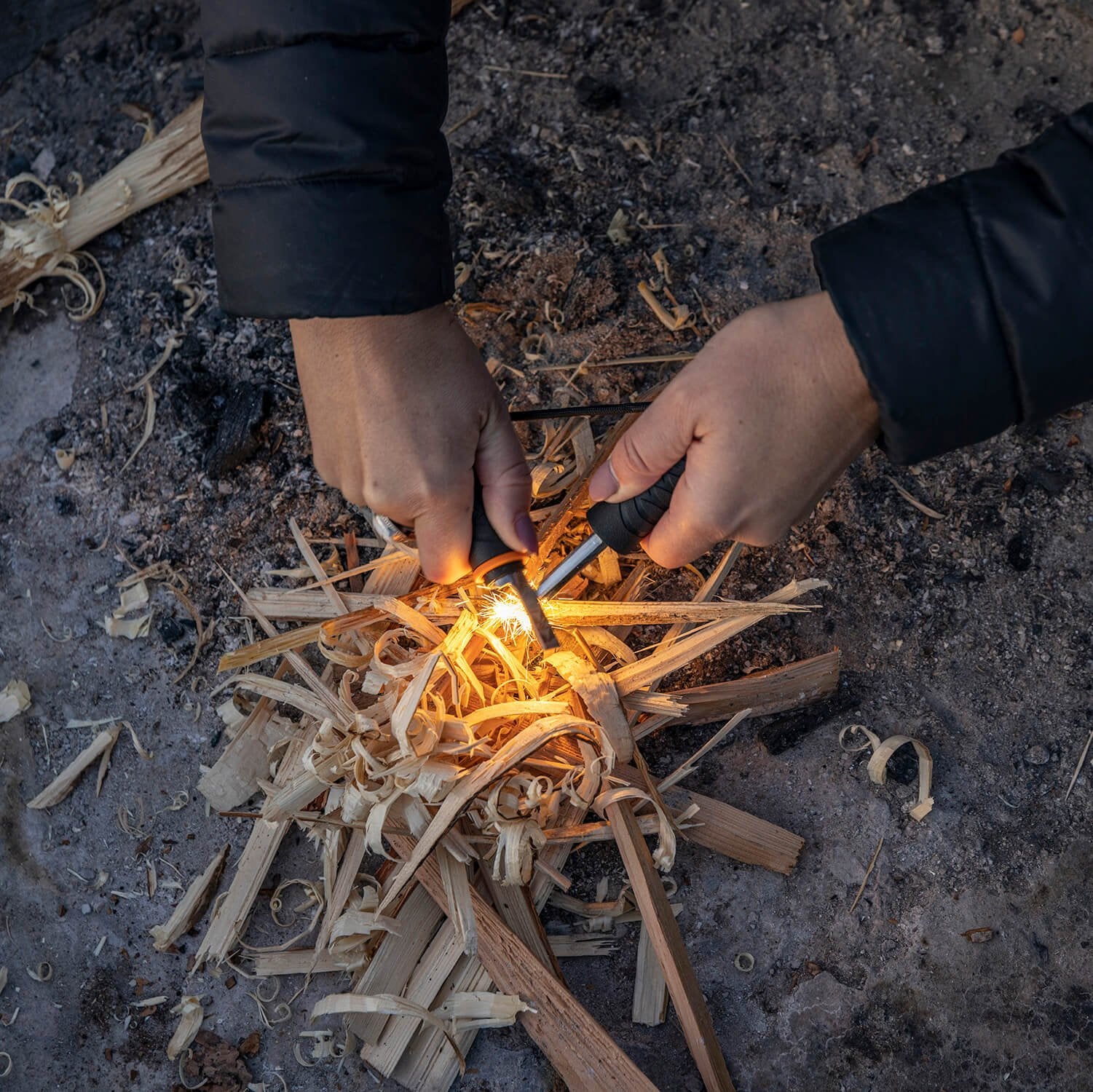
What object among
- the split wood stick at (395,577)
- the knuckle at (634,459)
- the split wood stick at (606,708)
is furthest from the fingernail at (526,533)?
the split wood stick at (395,577)

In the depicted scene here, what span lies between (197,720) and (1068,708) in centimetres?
200

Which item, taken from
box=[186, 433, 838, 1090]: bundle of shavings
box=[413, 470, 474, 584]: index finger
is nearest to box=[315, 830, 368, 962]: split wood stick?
box=[186, 433, 838, 1090]: bundle of shavings

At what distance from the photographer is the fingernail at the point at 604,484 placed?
1699 millimetres

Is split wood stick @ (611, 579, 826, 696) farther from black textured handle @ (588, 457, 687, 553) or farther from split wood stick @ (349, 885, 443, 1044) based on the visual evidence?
split wood stick @ (349, 885, 443, 1044)

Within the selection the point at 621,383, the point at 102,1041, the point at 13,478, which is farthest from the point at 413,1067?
the point at 13,478

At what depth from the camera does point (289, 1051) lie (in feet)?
6.46

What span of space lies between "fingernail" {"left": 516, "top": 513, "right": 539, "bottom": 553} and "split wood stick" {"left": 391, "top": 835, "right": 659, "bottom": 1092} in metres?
0.69

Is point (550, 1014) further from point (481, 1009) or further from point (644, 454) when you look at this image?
point (644, 454)

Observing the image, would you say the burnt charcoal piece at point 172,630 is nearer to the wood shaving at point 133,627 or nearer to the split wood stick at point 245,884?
the wood shaving at point 133,627

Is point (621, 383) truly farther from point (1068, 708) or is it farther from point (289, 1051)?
point (289, 1051)

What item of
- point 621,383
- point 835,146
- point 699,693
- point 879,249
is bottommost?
point 699,693

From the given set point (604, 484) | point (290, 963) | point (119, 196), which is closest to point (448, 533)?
point (604, 484)

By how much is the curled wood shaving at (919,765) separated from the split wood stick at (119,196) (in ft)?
7.49

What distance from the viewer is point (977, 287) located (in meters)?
1.39
